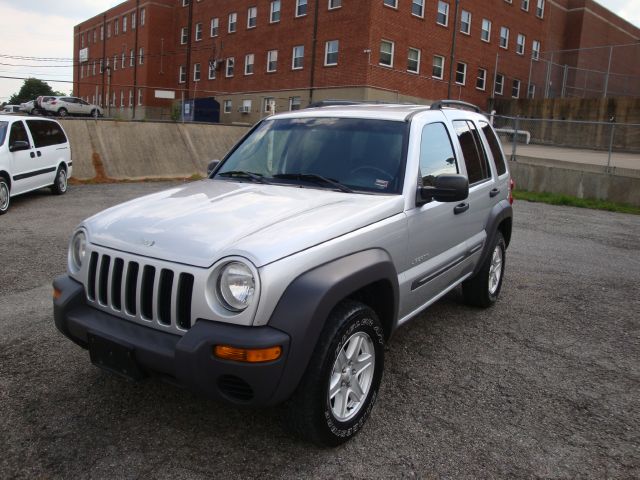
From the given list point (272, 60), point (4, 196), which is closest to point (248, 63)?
point (272, 60)

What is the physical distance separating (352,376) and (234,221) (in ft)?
3.53

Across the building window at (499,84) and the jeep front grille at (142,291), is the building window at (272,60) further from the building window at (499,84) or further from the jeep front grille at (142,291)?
the jeep front grille at (142,291)

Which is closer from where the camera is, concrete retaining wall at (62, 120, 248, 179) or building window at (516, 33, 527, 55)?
concrete retaining wall at (62, 120, 248, 179)

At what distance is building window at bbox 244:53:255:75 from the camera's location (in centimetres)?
3853

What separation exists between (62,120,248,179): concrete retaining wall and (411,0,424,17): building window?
1728 cm

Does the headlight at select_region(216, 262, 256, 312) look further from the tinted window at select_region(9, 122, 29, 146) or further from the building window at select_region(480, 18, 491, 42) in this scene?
the building window at select_region(480, 18, 491, 42)

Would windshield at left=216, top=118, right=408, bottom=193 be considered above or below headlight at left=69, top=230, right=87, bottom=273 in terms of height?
above

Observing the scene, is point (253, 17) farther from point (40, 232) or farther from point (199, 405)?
point (199, 405)

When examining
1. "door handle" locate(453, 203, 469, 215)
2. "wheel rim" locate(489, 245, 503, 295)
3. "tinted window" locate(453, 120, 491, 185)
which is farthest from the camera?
"wheel rim" locate(489, 245, 503, 295)

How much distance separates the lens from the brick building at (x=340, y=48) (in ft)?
102

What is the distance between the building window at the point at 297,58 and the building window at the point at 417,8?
6907mm

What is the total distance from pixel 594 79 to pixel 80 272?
3493cm

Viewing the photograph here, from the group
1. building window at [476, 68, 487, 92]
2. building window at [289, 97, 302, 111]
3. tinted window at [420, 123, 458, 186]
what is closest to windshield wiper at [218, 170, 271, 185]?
tinted window at [420, 123, 458, 186]

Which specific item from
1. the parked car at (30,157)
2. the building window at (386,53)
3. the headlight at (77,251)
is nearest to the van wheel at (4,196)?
the parked car at (30,157)
